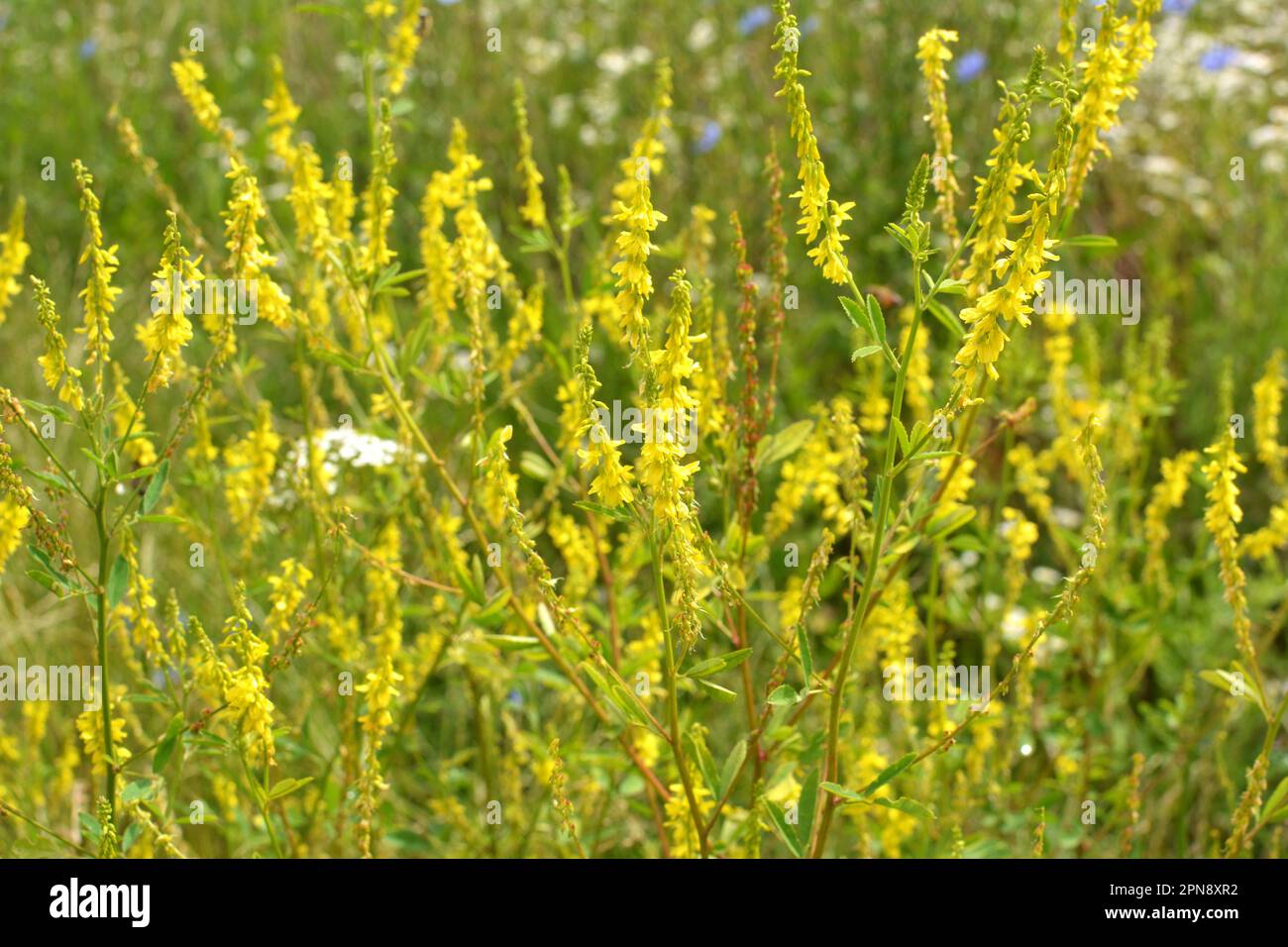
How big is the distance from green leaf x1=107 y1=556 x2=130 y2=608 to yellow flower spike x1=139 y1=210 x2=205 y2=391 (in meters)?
0.30

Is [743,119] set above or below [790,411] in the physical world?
above

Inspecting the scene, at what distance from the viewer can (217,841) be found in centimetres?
344

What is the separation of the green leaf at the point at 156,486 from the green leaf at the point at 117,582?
102 millimetres

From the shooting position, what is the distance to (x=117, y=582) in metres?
2.14

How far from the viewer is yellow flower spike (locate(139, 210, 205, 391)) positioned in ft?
6.53

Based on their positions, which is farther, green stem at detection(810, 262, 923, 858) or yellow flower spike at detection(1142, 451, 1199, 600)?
yellow flower spike at detection(1142, 451, 1199, 600)

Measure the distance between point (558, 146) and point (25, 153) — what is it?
2749mm

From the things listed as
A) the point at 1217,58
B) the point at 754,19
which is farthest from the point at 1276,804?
the point at 1217,58

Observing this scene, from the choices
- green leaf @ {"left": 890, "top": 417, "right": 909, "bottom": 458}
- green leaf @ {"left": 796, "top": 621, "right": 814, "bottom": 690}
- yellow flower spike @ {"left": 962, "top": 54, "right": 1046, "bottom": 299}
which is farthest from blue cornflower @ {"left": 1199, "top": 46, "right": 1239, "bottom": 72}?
green leaf @ {"left": 796, "top": 621, "right": 814, "bottom": 690}

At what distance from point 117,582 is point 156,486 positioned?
0.56ft

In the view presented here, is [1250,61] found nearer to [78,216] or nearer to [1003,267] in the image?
[1003,267]

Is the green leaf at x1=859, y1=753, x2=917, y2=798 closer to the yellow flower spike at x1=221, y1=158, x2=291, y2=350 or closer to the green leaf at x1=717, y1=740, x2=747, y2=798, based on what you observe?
the green leaf at x1=717, y1=740, x2=747, y2=798

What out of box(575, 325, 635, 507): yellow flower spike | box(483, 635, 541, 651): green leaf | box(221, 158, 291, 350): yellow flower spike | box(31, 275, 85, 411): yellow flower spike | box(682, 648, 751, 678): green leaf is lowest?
box(682, 648, 751, 678): green leaf
